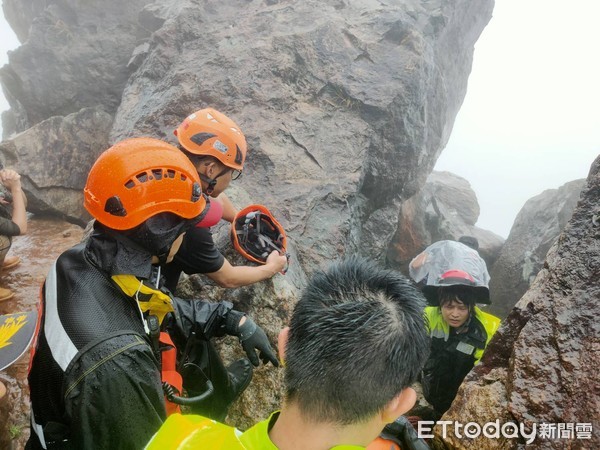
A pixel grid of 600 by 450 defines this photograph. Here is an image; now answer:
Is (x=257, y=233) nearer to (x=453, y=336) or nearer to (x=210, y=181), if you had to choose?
(x=210, y=181)

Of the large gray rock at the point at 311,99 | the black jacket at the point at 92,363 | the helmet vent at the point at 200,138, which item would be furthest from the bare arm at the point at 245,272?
the large gray rock at the point at 311,99

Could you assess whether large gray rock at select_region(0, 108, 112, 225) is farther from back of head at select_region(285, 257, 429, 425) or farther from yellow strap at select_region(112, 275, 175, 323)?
back of head at select_region(285, 257, 429, 425)

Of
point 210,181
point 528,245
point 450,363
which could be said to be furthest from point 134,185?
point 528,245

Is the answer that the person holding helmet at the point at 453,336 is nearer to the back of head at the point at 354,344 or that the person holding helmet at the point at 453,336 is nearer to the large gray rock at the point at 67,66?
the back of head at the point at 354,344

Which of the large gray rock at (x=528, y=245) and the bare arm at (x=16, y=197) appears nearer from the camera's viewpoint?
the bare arm at (x=16, y=197)

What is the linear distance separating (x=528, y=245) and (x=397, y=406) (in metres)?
10.1

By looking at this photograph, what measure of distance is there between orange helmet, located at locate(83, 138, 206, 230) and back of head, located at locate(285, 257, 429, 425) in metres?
1.15

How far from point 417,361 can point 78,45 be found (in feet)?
40.2

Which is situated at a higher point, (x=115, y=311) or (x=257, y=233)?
(x=115, y=311)

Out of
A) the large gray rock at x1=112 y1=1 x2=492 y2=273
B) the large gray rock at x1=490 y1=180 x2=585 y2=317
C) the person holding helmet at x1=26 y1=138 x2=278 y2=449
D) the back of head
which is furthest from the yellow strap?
the large gray rock at x1=490 y1=180 x2=585 y2=317

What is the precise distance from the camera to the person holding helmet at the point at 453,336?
410 centimetres

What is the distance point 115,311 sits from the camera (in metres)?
1.95

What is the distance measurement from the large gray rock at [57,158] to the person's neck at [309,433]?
896 cm

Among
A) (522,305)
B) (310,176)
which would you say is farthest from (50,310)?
(310,176)
